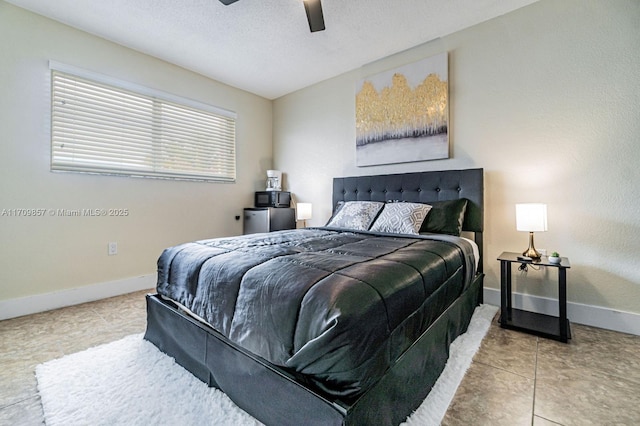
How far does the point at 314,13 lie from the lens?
6.27ft

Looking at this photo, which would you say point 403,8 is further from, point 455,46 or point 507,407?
point 507,407

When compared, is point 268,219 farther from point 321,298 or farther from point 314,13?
point 321,298

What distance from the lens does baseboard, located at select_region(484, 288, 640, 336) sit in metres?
2.01

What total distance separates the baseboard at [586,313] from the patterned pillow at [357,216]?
1.33 meters

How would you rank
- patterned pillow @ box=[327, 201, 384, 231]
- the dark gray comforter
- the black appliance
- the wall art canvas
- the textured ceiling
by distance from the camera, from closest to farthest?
1. the dark gray comforter
2. the textured ceiling
3. patterned pillow @ box=[327, 201, 384, 231]
4. the wall art canvas
5. the black appliance

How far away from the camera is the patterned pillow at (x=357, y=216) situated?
2.67 metres

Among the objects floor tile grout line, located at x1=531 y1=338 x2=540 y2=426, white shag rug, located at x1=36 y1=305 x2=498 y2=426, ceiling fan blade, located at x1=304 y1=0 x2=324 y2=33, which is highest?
ceiling fan blade, located at x1=304 y1=0 x2=324 y2=33

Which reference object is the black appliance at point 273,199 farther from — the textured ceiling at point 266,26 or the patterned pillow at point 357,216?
Result: the textured ceiling at point 266,26

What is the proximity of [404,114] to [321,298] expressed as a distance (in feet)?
8.69

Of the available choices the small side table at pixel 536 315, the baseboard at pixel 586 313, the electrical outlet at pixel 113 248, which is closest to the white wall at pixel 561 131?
the baseboard at pixel 586 313

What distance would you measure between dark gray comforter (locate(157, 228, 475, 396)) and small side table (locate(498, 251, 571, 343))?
672 mm

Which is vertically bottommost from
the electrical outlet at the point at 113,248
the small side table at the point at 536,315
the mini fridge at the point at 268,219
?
the small side table at the point at 536,315

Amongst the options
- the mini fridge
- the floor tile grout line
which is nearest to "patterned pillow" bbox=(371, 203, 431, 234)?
the floor tile grout line

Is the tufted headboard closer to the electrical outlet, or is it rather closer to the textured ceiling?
the textured ceiling
